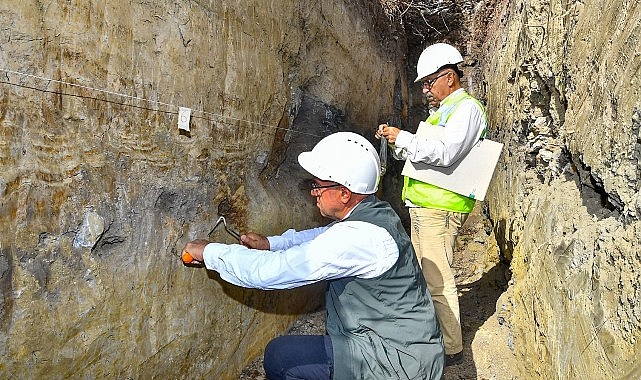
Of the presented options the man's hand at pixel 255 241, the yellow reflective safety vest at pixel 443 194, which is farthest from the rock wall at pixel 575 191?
the man's hand at pixel 255 241

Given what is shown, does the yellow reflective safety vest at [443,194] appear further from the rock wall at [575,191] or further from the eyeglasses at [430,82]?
the rock wall at [575,191]

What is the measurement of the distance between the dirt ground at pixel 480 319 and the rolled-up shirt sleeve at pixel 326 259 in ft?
4.49

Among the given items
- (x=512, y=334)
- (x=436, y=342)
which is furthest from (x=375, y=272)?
(x=512, y=334)

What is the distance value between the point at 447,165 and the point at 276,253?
5.29 ft

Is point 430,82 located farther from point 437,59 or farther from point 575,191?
point 575,191

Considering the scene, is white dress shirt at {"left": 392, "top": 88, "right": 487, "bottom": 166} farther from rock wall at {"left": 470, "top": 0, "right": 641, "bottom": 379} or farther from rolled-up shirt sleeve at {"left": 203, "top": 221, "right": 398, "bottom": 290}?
rolled-up shirt sleeve at {"left": 203, "top": 221, "right": 398, "bottom": 290}

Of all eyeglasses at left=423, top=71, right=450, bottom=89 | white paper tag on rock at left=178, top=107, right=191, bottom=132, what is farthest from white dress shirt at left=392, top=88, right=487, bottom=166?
white paper tag on rock at left=178, top=107, right=191, bottom=132

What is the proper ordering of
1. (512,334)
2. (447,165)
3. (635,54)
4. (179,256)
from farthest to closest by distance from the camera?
(512,334) < (447,165) < (179,256) < (635,54)

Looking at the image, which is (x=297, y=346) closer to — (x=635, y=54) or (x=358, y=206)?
(x=358, y=206)

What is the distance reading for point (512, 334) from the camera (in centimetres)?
425

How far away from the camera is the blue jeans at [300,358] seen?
2.73m

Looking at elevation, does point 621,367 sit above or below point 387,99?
below

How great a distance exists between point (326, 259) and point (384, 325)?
424mm

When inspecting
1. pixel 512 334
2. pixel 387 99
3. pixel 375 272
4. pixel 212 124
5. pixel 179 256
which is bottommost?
pixel 512 334
